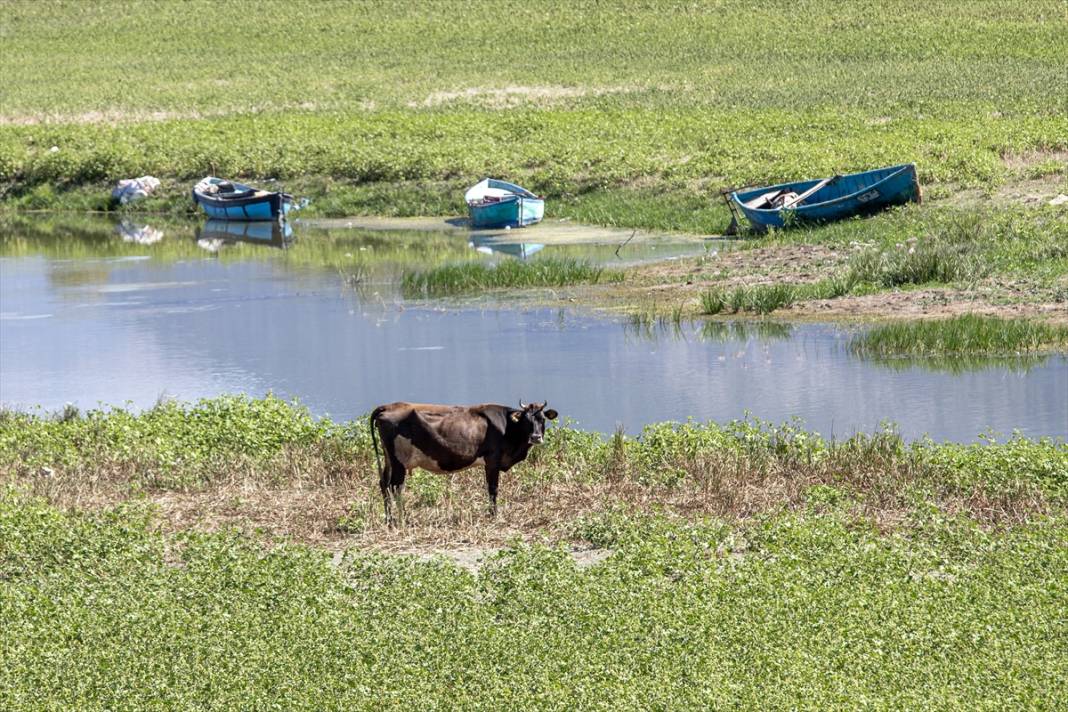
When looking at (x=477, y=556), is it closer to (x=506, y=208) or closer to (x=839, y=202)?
(x=839, y=202)

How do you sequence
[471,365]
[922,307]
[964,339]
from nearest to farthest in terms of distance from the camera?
[964,339] < [471,365] < [922,307]

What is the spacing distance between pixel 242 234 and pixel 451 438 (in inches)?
1178

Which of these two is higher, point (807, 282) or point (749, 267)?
point (749, 267)

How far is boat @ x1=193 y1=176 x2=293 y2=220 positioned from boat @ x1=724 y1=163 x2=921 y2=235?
46.0 feet

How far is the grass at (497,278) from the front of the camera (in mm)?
31609

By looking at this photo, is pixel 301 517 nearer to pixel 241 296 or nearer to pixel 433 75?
pixel 241 296

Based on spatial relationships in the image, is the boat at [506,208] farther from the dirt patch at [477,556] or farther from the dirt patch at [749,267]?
the dirt patch at [477,556]

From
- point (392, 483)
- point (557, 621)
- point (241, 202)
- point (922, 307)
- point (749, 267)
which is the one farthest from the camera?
point (241, 202)

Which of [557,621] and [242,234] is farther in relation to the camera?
[242,234]

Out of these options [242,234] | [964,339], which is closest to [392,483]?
[964,339]

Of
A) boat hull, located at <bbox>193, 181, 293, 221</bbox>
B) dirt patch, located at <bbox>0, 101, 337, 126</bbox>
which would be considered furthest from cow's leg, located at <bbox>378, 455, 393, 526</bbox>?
dirt patch, located at <bbox>0, 101, 337, 126</bbox>

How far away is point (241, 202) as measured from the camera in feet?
148

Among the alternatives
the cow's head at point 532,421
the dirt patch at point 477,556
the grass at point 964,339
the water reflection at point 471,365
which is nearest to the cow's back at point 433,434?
the cow's head at point 532,421

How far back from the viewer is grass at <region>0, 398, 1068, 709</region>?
34.4 ft
